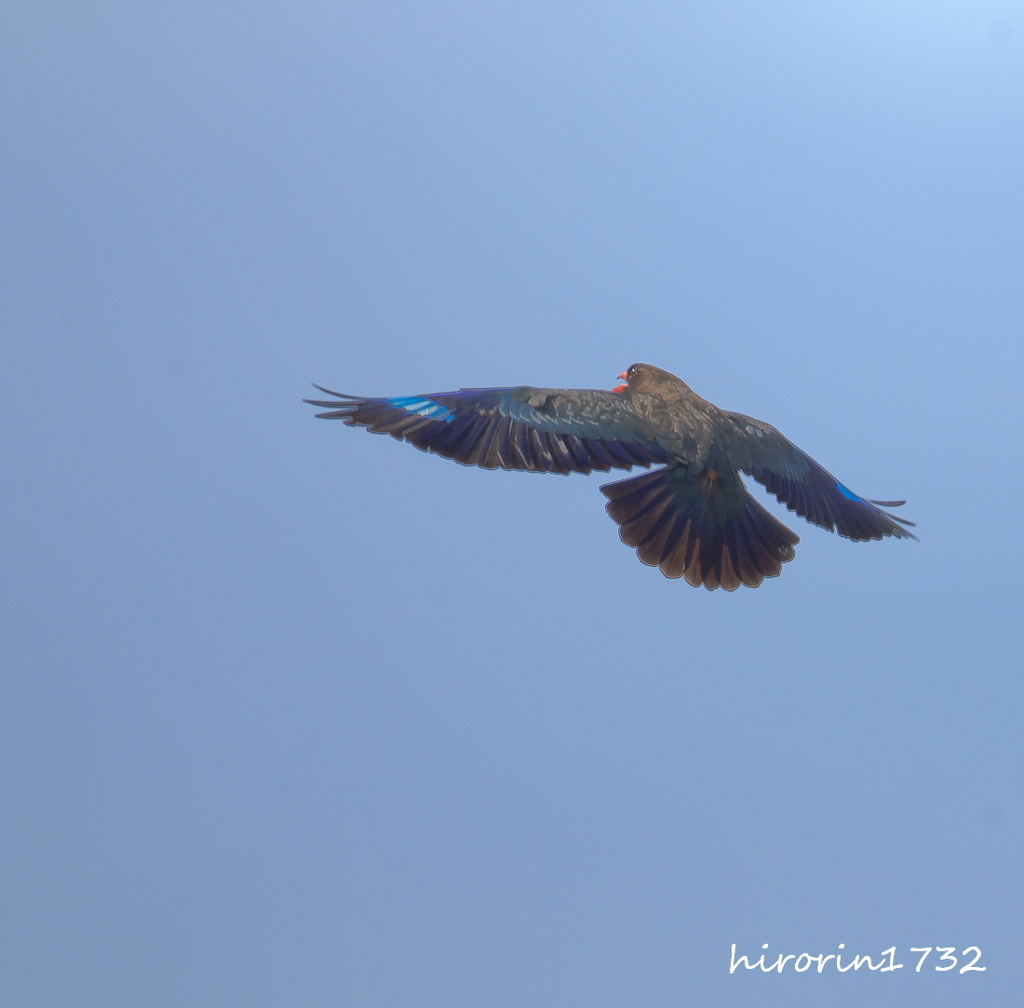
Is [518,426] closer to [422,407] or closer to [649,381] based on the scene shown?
[422,407]

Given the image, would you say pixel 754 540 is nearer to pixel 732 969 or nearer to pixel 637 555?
pixel 637 555

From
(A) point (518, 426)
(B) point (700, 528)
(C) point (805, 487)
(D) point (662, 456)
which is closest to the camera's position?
(A) point (518, 426)

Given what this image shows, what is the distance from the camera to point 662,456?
4.63m

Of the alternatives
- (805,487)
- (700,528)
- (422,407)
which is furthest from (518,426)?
(805,487)

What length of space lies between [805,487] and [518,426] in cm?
118

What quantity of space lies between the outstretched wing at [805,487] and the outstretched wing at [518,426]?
43 cm

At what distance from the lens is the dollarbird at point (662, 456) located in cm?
447

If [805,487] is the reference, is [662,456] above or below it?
below

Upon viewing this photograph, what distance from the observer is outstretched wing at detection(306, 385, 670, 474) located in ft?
14.5

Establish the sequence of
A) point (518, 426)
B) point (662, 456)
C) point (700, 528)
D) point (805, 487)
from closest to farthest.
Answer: point (518, 426)
point (662, 456)
point (700, 528)
point (805, 487)

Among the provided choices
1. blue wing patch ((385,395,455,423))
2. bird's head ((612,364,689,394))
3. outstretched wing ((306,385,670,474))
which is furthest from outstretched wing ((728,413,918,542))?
blue wing patch ((385,395,455,423))

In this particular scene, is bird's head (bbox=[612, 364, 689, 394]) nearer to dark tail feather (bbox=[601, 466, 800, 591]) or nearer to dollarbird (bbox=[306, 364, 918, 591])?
dollarbird (bbox=[306, 364, 918, 591])

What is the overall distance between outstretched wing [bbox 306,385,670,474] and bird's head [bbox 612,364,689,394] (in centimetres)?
24

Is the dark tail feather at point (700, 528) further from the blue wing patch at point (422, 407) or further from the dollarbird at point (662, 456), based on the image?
the blue wing patch at point (422, 407)
